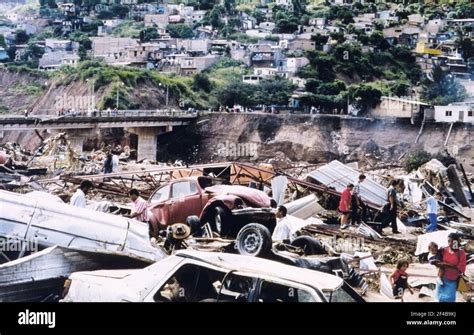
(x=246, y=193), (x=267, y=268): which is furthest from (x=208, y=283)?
(x=246, y=193)

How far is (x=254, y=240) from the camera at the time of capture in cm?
744

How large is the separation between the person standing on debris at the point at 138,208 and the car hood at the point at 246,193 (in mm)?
515

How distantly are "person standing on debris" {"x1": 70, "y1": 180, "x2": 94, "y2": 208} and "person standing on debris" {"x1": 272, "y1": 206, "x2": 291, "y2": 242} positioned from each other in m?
1.51

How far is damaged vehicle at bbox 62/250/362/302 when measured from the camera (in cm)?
709

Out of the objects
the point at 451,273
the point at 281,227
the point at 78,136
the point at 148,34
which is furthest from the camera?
the point at 148,34

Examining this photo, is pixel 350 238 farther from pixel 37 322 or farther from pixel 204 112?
pixel 37 322

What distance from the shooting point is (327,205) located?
26.0 ft

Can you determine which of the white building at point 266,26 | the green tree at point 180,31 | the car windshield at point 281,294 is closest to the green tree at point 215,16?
the green tree at point 180,31

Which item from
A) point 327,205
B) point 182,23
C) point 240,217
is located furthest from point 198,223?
point 182,23

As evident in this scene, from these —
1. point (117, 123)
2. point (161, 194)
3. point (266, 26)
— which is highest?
point (266, 26)

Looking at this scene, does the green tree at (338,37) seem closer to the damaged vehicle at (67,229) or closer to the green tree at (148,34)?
the green tree at (148,34)

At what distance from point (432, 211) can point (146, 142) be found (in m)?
2.40

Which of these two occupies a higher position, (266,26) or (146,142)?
(266,26)

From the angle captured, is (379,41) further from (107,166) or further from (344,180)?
(107,166)
